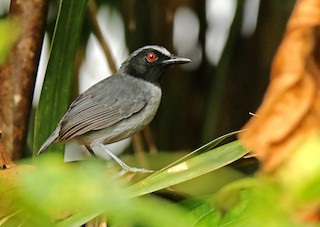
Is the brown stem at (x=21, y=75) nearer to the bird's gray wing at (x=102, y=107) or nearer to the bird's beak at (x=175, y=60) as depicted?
the bird's gray wing at (x=102, y=107)

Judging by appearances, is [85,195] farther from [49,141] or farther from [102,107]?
[102,107]

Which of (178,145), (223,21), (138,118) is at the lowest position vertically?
(178,145)

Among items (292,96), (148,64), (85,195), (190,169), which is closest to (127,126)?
(148,64)

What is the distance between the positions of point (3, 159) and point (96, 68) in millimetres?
1818

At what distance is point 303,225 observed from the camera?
47cm

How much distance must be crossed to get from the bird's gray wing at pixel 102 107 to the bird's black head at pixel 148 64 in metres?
0.21

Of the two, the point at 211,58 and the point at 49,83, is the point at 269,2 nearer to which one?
the point at 211,58

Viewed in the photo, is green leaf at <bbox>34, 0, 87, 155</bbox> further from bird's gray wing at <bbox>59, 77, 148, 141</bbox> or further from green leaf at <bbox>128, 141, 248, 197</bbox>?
green leaf at <bbox>128, 141, 248, 197</bbox>

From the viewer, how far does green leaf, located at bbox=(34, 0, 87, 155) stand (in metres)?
2.40

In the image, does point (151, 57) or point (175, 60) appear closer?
point (175, 60)

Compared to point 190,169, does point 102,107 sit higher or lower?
lower

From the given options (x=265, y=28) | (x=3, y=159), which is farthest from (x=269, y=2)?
(x=3, y=159)

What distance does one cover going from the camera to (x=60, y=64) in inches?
96.5

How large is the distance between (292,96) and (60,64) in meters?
1.89
